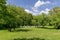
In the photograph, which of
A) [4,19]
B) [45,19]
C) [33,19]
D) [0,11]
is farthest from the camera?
[33,19]

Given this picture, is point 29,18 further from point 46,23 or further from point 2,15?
point 2,15

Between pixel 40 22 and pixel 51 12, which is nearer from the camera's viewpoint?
pixel 51 12

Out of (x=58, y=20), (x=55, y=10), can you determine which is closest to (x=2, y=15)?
(x=58, y=20)

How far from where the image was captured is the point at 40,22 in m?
127

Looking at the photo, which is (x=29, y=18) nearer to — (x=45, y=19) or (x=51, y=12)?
(x=45, y=19)

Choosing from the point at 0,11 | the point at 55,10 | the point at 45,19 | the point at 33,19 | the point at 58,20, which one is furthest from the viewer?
the point at 33,19

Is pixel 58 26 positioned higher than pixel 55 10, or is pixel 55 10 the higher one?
pixel 55 10

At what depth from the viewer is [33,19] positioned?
148 meters

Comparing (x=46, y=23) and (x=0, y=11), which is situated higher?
(x=0, y=11)

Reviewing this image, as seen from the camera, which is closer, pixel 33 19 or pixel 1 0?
pixel 1 0

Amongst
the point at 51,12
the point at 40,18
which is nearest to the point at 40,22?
the point at 40,18

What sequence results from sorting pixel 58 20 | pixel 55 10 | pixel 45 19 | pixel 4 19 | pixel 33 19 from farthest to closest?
pixel 33 19 < pixel 45 19 < pixel 55 10 < pixel 58 20 < pixel 4 19

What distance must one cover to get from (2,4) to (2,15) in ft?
5.20

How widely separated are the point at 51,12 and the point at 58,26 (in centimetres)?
3030
